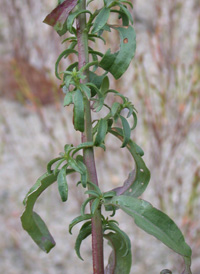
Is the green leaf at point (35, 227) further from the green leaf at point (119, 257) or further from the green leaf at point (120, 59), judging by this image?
the green leaf at point (120, 59)

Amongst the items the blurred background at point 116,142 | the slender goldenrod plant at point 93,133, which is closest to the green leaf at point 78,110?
the slender goldenrod plant at point 93,133

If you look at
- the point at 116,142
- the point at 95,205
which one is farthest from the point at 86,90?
the point at 116,142

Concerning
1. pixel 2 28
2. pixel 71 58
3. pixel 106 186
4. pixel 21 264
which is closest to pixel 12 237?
pixel 21 264

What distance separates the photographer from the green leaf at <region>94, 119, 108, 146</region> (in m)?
0.50

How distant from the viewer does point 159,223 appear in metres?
0.51

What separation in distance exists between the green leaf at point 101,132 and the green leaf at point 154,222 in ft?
0.24

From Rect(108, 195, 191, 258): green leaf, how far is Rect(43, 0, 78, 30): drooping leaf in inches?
8.6

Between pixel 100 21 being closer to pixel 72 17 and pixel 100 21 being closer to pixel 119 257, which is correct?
pixel 72 17

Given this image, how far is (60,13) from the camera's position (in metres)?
0.52

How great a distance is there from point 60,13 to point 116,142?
217cm

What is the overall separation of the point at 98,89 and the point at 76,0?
107 millimetres

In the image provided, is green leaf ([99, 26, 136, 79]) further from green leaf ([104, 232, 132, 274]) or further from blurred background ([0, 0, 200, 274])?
blurred background ([0, 0, 200, 274])

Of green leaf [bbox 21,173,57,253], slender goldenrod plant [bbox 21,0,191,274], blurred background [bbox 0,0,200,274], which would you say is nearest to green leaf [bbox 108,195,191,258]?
slender goldenrod plant [bbox 21,0,191,274]

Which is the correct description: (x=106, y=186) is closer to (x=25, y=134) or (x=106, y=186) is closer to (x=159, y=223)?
(x=25, y=134)
